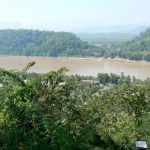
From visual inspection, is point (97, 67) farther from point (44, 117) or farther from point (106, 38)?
point (106, 38)

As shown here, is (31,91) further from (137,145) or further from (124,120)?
(124,120)

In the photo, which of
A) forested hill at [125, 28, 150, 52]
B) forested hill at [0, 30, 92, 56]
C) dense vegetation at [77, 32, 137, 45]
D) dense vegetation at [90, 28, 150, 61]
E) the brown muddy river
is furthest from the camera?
dense vegetation at [77, 32, 137, 45]

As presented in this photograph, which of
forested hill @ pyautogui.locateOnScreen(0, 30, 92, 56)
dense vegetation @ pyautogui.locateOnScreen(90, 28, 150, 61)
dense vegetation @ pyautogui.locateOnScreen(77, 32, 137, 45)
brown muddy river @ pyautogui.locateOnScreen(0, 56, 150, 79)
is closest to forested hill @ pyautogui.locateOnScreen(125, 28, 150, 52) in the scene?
dense vegetation @ pyautogui.locateOnScreen(90, 28, 150, 61)

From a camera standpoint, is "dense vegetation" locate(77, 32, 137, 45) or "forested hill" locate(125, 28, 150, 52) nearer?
"forested hill" locate(125, 28, 150, 52)

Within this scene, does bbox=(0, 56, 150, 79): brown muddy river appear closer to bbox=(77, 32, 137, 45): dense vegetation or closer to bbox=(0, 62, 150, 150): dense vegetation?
bbox=(0, 62, 150, 150): dense vegetation

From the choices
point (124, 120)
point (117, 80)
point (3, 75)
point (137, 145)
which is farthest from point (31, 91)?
point (117, 80)

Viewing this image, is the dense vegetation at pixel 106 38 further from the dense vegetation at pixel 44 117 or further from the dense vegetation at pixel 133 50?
the dense vegetation at pixel 44 117

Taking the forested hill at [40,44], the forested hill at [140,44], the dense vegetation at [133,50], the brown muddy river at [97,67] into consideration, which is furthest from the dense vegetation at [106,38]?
the brown muddy river at [97,67]

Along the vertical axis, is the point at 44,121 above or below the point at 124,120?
above

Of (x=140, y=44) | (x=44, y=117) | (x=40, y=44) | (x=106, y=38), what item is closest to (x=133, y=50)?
(x=140, y=44)
